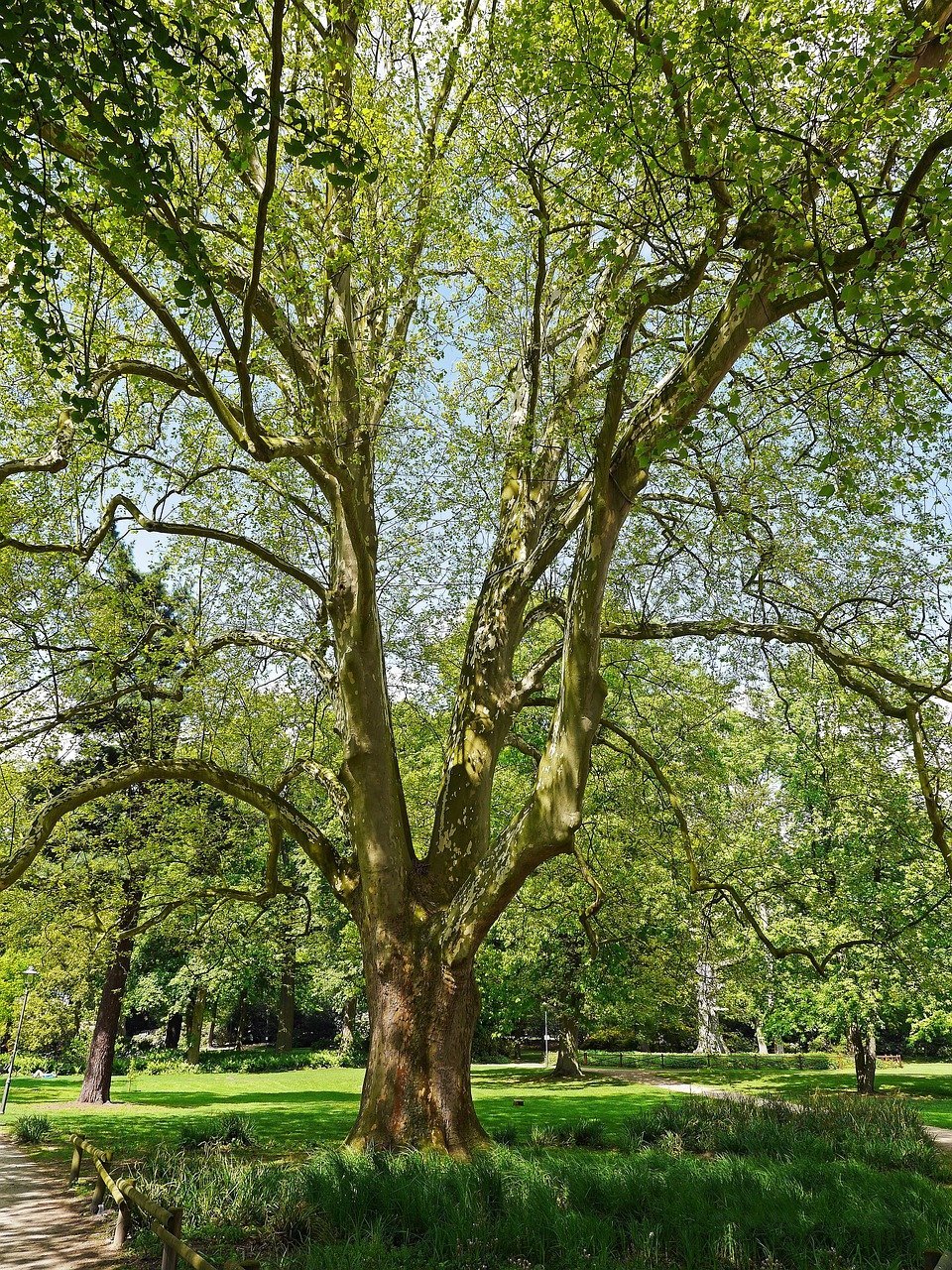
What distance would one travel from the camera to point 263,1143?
11.4 meters

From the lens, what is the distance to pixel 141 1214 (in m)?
7.00

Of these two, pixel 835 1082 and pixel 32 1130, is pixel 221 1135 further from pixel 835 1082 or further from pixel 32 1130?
pixel 835 1082

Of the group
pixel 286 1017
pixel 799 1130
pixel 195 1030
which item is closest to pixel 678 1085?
pixel 799 1130

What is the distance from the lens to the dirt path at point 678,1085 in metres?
13.5

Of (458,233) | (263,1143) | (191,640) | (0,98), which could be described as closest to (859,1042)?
(263,1143)

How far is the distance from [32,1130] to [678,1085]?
14665 mm

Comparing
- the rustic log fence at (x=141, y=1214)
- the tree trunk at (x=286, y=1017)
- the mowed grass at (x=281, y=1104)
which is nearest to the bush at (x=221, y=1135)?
the mowed grass at (x=281, y=1104)

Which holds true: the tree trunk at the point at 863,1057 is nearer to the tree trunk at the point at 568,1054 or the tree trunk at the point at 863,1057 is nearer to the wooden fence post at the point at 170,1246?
the tree trunk at the point at 568,1054

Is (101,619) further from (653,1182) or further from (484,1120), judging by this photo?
(484,1120)

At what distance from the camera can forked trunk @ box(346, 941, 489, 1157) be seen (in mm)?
7867

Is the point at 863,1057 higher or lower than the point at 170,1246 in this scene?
lower

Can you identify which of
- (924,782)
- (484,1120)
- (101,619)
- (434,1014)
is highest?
(101,619)

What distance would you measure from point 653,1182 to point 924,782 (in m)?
4.10

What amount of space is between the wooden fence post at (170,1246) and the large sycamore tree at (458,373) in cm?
247
